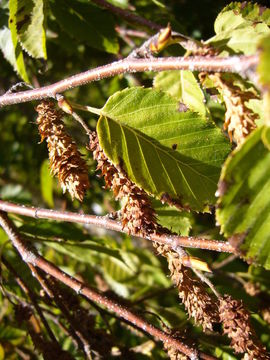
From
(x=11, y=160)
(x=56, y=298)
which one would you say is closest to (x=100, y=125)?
(x=56, y=298)

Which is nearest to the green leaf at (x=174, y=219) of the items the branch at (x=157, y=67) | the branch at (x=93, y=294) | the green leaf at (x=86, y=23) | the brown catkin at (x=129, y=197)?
the branch at (x=93, y=294)

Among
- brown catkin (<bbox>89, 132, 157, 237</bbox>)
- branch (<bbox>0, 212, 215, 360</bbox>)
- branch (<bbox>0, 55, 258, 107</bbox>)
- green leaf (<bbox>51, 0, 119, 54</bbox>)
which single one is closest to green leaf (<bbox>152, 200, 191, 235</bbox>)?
branch (<bbox>0, 212, 215, 360</bbox>)

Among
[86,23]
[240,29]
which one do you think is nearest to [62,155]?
[240,29]

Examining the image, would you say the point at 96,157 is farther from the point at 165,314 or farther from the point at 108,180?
the point at 165,314

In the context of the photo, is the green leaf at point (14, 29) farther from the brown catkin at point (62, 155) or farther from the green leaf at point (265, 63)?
the green leaf at point (265, 63)

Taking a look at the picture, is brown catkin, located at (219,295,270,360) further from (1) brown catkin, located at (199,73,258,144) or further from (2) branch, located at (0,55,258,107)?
(2) branch, located at (0,55,258,107)

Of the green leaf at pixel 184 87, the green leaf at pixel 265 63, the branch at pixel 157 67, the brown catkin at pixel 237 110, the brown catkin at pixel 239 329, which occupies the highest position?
the green leaf at pixel 265 63

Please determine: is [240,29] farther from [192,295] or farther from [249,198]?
[192,295]
